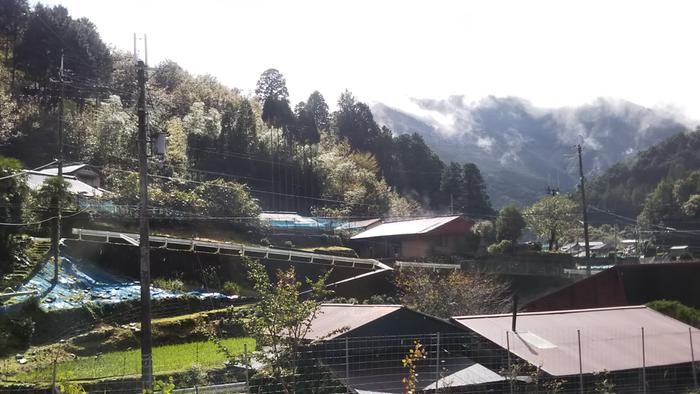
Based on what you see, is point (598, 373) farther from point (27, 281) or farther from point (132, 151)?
point (132, 151)

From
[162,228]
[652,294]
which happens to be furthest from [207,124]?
[652,294]

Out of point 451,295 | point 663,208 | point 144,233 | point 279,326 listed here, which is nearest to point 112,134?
point 451,295

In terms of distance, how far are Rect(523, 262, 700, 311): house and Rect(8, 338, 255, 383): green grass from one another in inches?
636

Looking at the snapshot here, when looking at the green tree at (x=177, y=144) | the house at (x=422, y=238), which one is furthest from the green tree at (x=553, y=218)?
the green tree at (x=177, y=144)

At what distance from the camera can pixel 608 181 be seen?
100 metres

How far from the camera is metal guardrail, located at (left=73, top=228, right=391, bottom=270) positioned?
35.0 m

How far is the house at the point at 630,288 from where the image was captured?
32.4 meters

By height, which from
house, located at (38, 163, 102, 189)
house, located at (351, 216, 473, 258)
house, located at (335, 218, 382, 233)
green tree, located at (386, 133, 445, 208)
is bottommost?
house, located at (351, 216, 473, 258)

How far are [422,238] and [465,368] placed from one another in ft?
107

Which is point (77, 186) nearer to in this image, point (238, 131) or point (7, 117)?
point (7, 117)

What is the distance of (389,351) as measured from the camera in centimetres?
1505

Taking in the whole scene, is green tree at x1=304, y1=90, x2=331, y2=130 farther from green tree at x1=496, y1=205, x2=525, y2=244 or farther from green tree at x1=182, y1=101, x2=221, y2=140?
green tree at x1=496, y1=205, x2=525, y2=244

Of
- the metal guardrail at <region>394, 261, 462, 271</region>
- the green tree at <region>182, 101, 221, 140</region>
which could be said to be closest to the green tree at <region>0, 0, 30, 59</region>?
the green tree at <region>182, 101, 221, 140</region>

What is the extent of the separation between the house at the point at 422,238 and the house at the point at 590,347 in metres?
28.0
